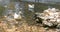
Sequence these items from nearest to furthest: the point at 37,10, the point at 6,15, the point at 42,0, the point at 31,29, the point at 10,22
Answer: the point at 31,29 → the point at 10,22 → the point at 6,15 → the point at 37,10 → the point at 42,0

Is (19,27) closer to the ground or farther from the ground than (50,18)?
closer to the ground

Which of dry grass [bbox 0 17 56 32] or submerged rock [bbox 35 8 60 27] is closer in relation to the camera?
dry grass [bbox 0 17 56 32]

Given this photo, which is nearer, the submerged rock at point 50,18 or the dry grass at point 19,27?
the dry grass at point 19,27

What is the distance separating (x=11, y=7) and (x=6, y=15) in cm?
61

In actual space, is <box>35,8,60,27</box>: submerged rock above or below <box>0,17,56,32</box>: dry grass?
above

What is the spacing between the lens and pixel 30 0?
5.98 meters

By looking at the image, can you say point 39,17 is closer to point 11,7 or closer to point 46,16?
point 46,16

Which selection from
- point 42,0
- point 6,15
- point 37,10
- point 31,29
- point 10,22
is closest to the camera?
point 31,29

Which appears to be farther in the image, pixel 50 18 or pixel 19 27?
pixel 50 18

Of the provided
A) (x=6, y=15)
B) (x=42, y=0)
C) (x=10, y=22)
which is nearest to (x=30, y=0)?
(x=42, y=0)

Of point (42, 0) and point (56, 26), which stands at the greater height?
point (42, 0)

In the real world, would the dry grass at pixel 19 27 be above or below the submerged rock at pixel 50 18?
→ below

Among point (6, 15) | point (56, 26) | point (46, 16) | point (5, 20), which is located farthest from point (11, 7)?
point (56, 26)

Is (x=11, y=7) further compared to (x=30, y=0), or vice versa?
(x=30, y=0)
